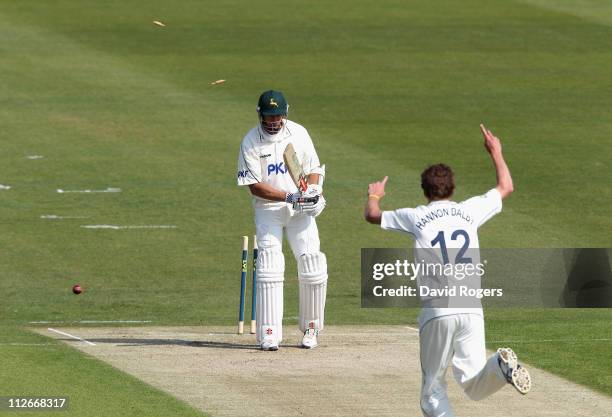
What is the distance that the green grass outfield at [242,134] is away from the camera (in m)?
16.2

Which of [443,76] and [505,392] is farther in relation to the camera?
[443,76]

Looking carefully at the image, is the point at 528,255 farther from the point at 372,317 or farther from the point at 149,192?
the point at 149,192

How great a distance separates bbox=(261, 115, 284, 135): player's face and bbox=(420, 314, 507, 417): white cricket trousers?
3.82 m

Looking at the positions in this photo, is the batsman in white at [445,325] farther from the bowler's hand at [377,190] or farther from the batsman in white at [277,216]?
the batsman in white at [277,216]

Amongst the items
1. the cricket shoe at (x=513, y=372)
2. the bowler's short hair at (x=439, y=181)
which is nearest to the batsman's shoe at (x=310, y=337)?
the bowler's short hair at (x=439, y=181)

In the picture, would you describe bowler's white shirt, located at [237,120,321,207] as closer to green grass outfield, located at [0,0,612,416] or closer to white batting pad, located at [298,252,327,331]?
white batting pad, located at [298,252,327,331]

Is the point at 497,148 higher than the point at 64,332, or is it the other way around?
the point at 497,148

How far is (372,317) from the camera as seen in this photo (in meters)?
15.7

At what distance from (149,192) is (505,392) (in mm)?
10810

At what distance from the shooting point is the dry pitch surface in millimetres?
11148

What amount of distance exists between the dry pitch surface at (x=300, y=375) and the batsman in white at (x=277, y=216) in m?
0.32

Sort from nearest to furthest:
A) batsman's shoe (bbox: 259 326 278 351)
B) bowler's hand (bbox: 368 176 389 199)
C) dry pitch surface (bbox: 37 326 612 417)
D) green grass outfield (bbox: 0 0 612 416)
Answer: bowler's hand (bbox: 368 176 389 199)
dry pitch surface (bbox: 37 326 612 417)
batsman's shoe (bbox: 259 326 278 351)
green grass outfield (bbox: 0 0 612 416)

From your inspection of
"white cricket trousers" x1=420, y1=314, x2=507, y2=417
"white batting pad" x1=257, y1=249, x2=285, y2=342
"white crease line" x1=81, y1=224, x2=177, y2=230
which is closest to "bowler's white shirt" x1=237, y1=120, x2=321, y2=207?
"white batting pad" x1=257, y1=249, x2=285, y2=342

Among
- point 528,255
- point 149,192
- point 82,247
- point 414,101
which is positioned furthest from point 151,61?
point 528,255
